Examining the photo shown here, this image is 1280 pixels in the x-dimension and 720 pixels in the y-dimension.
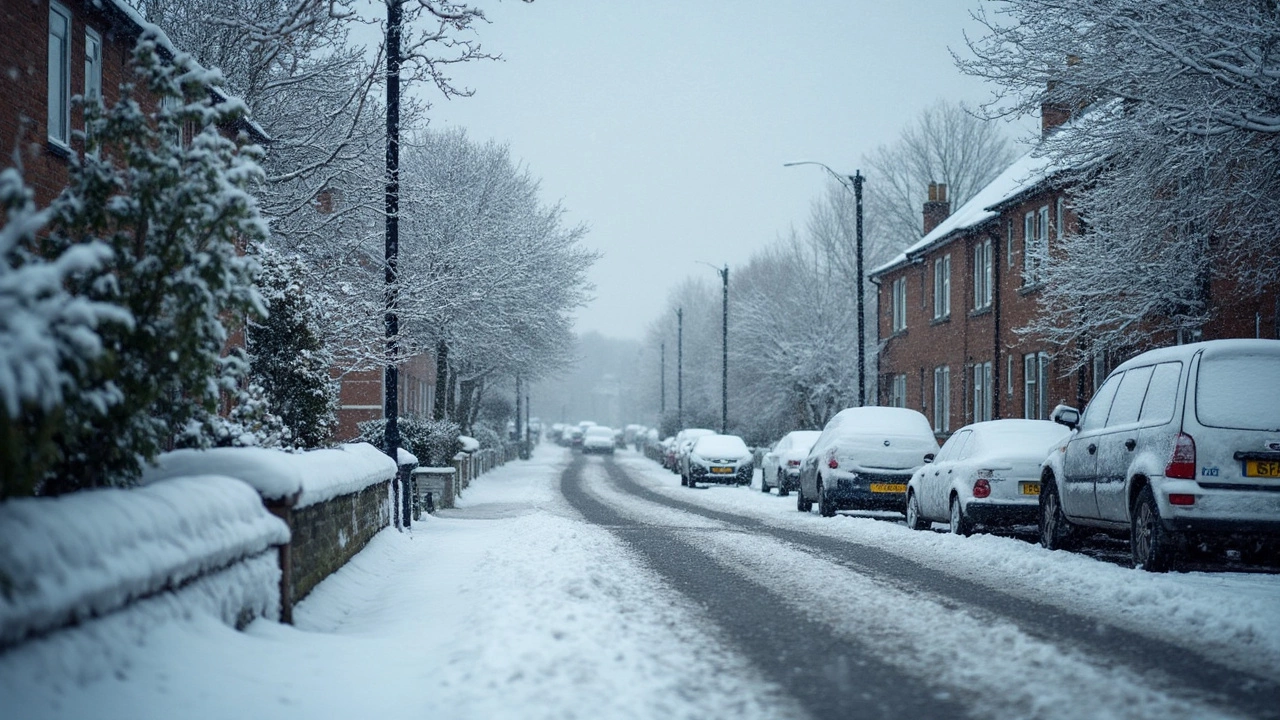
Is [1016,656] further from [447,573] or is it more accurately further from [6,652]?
[447,573]

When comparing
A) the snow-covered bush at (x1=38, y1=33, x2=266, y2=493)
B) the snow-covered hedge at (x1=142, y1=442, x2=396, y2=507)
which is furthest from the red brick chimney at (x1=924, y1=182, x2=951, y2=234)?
the snow-covered bush at (x1=38, y1=33, x2=266, y2=493)

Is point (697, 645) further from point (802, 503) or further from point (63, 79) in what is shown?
point (802, 503)

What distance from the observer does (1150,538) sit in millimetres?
10914

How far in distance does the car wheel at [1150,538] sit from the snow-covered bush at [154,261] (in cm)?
781

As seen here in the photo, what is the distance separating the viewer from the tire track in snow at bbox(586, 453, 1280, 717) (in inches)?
227

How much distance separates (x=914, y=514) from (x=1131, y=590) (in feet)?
28.1

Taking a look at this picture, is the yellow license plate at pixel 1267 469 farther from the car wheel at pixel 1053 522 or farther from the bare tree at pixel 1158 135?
the bare tree at pixel 1158 135

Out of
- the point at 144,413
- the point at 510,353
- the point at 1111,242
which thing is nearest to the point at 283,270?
the point at 144,413

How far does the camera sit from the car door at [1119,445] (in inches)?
458

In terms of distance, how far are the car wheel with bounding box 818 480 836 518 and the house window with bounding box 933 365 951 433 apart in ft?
59.1

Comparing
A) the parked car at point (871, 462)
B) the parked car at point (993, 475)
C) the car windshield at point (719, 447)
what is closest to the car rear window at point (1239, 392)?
the parked car at point (993, 475)

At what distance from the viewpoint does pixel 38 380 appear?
4195mm

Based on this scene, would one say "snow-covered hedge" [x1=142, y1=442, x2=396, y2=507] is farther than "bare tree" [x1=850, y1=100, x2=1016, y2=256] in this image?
No

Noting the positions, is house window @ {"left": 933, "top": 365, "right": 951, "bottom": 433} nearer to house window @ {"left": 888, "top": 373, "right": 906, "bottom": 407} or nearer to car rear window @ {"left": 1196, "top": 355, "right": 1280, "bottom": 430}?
house window @ {"left": 888, "top": 373, "right": 906, "bottom": 407}
